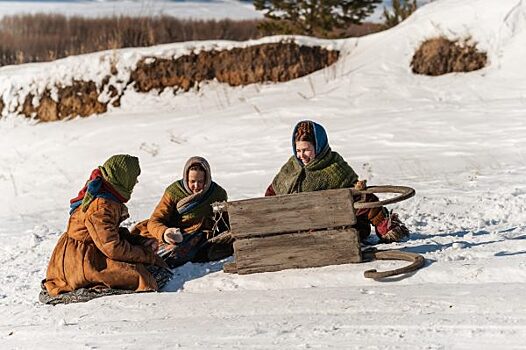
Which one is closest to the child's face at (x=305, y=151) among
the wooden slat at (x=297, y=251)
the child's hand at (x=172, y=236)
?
the wooden slat at (x=297, y=251)

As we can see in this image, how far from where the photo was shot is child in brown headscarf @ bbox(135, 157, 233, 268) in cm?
627

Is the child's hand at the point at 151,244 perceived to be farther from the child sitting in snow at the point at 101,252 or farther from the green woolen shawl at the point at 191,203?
the green woolen shawl at the point at 191,203

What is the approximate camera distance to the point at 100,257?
225 inches

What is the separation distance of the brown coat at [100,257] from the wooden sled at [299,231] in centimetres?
69

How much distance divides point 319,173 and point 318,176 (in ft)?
0.08

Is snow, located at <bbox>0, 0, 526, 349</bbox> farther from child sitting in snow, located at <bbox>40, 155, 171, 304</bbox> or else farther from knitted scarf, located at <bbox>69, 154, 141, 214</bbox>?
knitted scarf, located at <bbox>69, 154, 141, 214</bbox>

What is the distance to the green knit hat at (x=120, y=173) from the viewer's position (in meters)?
5.68

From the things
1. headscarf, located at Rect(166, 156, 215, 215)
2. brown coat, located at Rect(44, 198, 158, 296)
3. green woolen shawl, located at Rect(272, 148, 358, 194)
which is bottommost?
brown coat, located at Rect(44, 198, 158, 296)

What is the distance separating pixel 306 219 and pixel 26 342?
6.57ft

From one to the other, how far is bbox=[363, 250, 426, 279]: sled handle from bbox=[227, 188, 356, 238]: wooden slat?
31 cm

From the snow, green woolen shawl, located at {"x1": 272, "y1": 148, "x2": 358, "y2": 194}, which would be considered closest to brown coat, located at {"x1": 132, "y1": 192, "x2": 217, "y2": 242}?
the snow

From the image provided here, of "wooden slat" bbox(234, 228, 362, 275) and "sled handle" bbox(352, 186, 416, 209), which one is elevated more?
"sled handle" bbox(352, 186, 416, 209)

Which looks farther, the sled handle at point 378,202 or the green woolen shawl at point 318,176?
the green woolen shawl at point 318,176

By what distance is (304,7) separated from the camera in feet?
59.5
